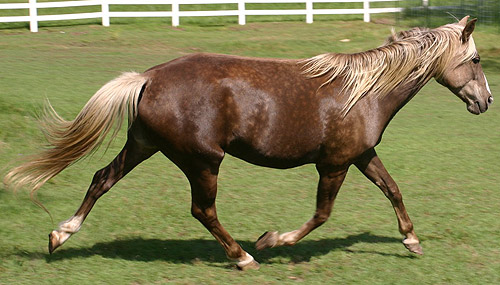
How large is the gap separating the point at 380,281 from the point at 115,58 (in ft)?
37.3

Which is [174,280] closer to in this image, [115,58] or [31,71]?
[31,71]

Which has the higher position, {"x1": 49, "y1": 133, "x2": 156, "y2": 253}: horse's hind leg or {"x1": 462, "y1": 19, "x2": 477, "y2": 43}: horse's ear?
{"x1": 462, "y1": 19, "x2": 477, "y2": 43}: horse's ear

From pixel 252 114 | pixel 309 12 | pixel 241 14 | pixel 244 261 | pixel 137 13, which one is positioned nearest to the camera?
pixel 252 114

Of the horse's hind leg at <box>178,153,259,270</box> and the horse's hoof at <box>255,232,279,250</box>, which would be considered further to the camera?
the horse's hoof at <box>255,232,279,250</box>

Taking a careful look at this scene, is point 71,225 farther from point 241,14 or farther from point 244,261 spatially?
point 241,14

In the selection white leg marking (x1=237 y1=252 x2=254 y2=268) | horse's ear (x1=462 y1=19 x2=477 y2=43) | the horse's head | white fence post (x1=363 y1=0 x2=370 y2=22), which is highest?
horse's ear (x1=462 y1=19 x2=477 y2=43)

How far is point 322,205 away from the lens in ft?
18.5

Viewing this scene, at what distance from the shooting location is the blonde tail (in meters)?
5.25

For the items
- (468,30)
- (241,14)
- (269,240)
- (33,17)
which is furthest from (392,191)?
(241,14)

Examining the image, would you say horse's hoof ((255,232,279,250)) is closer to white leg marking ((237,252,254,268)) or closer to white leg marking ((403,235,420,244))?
white leg marking ((237,252,254,268))

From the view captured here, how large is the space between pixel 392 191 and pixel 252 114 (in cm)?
148

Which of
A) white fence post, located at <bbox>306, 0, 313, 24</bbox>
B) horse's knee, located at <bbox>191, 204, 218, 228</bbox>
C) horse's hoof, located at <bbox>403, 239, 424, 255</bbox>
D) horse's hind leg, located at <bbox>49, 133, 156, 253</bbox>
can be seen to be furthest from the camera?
white fence post, located at <bbox>306, 0, 313, 24</bbox>

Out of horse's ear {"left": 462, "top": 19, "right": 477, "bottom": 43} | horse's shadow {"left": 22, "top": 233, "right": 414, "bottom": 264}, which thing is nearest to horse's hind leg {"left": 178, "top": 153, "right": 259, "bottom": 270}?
horse's shadow {"left": 22, "top": 233, "right": 414, "bottom": 264}

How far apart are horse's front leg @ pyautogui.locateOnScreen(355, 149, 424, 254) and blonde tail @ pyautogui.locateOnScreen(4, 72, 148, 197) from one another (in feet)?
6.09
